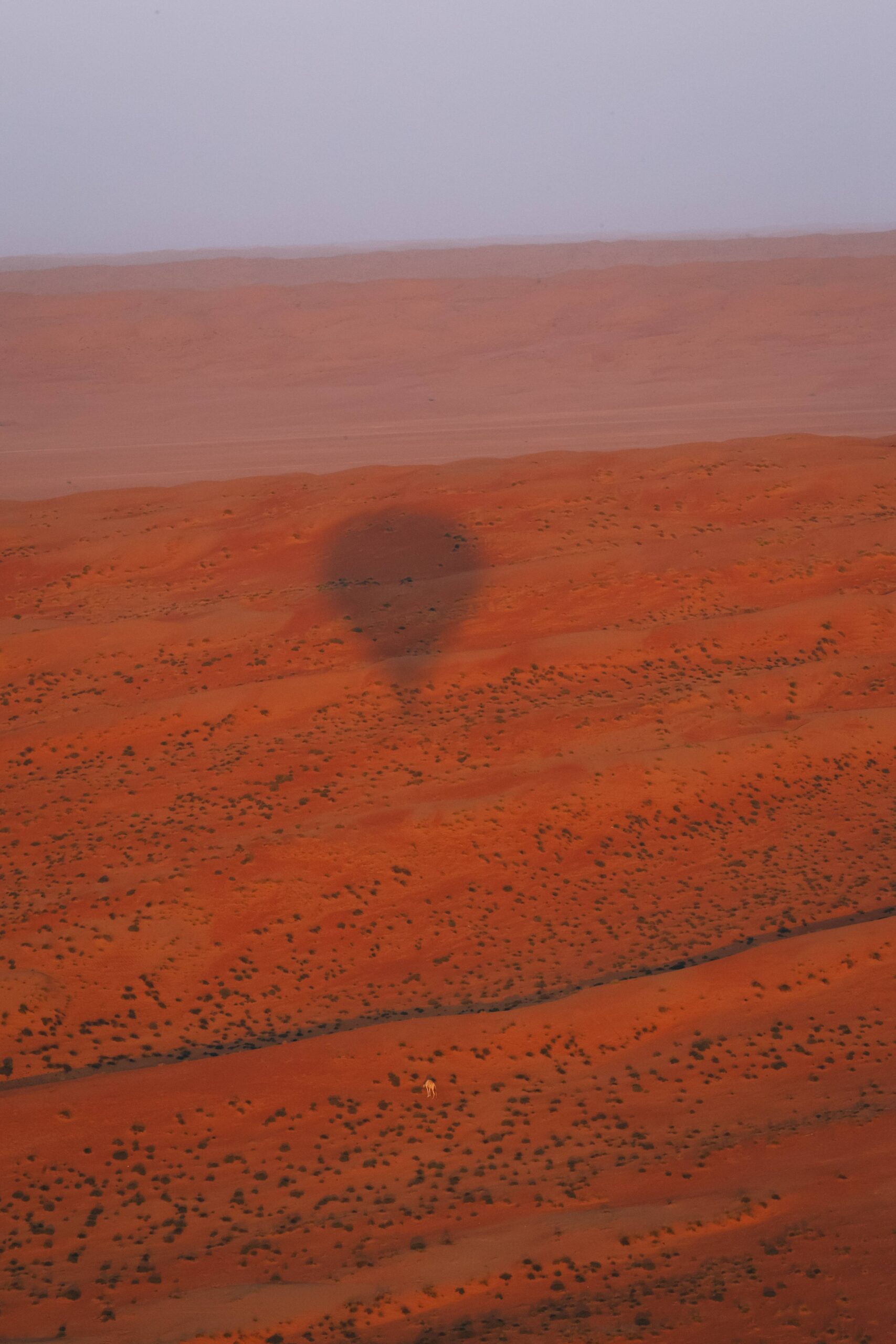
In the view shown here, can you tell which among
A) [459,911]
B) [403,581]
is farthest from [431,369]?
[459,911]

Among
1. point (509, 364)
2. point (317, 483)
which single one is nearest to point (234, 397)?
point (509, 364)

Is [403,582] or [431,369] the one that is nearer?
[403,582]

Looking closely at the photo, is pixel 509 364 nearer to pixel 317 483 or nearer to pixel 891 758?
pixel 317 483

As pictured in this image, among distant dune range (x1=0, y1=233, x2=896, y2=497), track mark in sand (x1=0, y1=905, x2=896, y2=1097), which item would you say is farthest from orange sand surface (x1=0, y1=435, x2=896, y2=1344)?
distant dune range (x1=0, y1=233, x2=896, y2=497)

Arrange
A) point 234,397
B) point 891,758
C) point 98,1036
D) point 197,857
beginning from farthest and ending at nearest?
point 234,397 → point 891,758 → point 197,857 → point 98,1036

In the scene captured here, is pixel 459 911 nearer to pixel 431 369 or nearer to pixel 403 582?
pixel 403 582
